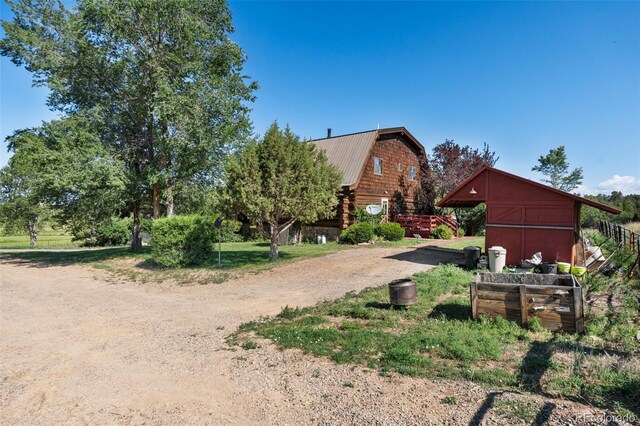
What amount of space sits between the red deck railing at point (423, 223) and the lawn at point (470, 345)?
14828 millimetres

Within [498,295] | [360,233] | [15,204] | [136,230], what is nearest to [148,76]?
[136,230]

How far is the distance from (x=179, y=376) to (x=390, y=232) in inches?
672

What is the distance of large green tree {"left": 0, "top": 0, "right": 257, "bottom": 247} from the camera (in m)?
17.1

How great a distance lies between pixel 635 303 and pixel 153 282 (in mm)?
13576

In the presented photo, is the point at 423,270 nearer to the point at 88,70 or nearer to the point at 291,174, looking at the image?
the point at 291,174

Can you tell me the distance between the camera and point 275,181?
13750 mm

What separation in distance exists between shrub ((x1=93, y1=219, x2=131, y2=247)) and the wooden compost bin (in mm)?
29014

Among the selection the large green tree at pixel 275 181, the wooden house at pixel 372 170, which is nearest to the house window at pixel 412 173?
the wooden house at pixel 372 170

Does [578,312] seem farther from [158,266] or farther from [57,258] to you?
[57,258]

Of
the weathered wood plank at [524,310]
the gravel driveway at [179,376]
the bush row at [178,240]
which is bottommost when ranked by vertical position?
the gravel driveway at [179,376]

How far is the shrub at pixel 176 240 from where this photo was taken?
14484 mm

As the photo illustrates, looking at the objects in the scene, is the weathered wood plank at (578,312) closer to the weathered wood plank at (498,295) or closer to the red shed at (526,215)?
the weathered wood plank at (498,295)

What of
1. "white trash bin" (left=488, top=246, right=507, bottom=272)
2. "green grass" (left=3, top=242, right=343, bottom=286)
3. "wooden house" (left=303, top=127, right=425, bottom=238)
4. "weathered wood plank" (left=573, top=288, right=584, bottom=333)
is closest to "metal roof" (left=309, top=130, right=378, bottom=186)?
"wooden house" (left=303, top=127, right=425, bottom=238)

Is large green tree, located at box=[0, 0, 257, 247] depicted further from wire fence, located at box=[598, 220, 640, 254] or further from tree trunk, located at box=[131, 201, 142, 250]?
wire fence, located at box=[598, 220, 640, 254]
